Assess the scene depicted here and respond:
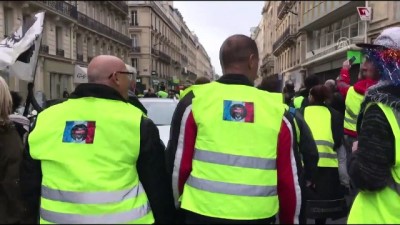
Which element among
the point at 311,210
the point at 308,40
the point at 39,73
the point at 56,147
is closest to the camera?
the point at 56,147

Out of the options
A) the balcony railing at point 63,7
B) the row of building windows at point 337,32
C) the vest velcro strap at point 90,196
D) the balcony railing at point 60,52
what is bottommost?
the vest velcro strap at point 90,196

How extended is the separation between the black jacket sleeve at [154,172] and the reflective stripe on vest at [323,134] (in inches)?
120

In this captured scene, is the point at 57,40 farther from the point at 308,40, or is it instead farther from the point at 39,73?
the point at 308,40

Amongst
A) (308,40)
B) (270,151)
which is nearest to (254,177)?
(270,151)

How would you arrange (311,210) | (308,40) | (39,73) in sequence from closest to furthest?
(311,210) → (39,73) → (308,40)

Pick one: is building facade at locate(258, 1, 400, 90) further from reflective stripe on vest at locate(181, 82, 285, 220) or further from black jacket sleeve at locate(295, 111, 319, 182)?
reflective stripe on vest at locate(181, 82, 285, 220)

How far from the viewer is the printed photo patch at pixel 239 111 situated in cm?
240

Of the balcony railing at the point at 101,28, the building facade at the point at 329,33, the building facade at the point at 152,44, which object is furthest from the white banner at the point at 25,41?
the building facade at the point at 152,44

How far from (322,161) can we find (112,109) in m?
3.47

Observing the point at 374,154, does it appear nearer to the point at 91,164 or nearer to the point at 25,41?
the point at 91,164

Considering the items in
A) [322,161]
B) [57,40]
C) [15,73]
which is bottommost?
[322,161]

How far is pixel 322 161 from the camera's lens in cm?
526

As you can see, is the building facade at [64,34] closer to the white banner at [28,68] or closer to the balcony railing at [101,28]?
the balcony railing at [101,28]

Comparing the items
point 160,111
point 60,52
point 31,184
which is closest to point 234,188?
point 31,184
